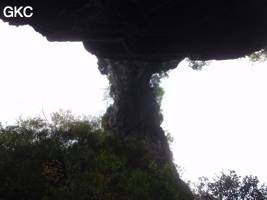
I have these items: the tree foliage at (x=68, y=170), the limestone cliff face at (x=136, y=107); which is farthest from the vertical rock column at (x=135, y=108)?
the tree foliage at (x=68, y=170)

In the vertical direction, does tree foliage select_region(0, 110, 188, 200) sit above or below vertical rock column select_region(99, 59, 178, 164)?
below

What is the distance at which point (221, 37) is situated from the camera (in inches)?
472

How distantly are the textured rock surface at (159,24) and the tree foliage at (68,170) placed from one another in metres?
7.45

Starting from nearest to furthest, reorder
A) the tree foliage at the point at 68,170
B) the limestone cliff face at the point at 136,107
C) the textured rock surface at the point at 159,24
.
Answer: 1. the tree foliage at the point at 68,170
2. the textured rock surface at the point at 159,24
3. the limestone cliff face at the point at 136,107

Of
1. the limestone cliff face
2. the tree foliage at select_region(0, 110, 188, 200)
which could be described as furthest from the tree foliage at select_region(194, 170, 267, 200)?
the limestone cliff face

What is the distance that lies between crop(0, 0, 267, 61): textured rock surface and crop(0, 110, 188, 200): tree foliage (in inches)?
293

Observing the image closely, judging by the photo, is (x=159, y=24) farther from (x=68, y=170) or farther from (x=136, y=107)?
(x=136, y=107)

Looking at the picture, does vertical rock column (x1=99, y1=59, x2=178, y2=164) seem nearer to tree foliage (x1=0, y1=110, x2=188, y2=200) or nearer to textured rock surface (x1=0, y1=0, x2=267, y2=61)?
tree foliage (x1=0, y1=110, x2=188, y2=200)

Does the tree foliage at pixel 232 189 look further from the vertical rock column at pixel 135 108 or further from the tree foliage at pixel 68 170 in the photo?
the vertical rock column at pixel 135 108

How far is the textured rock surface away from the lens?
959 centimetres

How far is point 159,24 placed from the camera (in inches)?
419

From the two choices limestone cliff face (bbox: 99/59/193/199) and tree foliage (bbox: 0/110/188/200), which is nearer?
tree foliage (bbox: 0/110/188/200)

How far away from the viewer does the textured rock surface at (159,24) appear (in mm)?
9594

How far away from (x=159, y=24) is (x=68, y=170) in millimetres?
10076
